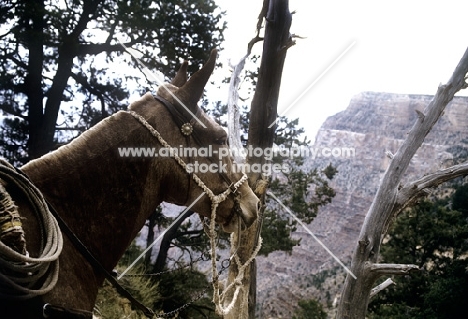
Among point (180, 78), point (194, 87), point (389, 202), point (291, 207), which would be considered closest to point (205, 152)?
point (194, 87)

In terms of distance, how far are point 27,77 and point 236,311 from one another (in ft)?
28.1

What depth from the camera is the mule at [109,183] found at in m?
1.59

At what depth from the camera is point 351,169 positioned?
10288cm

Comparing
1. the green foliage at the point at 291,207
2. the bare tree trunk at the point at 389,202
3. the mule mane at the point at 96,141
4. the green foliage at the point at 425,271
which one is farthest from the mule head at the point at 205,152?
the green foliage at the point at 425,271

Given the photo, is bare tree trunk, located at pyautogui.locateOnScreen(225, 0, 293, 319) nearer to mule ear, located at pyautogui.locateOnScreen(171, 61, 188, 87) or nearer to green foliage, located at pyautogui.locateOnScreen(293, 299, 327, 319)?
mule ear, located at pyautogui.locateOnScreen(171, 61, 188, 87)

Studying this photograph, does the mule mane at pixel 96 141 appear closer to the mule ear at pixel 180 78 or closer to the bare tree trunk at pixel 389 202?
the mule ear at pixel 180 78

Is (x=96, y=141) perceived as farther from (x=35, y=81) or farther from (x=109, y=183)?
(x=35, y=81)

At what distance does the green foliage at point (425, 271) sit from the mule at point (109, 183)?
1535cm

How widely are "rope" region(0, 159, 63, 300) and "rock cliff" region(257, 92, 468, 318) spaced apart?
4967cm

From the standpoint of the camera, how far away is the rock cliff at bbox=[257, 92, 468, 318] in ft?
216

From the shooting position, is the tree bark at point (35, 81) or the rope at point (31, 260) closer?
the rope at point (31, 260)

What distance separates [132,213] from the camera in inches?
73.7

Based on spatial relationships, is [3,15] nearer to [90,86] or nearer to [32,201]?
[90,86]

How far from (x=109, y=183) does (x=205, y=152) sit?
0.67 m
